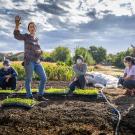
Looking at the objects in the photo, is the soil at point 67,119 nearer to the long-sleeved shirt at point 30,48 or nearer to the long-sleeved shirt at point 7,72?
the long-sleeved shirt at point 30,48

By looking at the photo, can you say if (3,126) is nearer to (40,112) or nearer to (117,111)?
(40,112)

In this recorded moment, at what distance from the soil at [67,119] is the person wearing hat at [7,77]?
130 inches

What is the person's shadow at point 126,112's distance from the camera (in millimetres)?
6438

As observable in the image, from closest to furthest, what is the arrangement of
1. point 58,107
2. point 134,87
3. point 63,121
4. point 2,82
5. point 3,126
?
point 3,126
point 63,121
point 58,107
point 134,87
point 2,82

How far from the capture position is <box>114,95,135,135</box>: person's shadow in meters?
6.44

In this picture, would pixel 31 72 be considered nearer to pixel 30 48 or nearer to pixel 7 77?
pixel 30 48

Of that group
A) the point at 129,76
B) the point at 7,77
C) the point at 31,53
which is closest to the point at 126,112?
the point at 31,53

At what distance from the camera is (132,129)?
6.50 meters

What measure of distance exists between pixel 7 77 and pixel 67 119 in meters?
5.11

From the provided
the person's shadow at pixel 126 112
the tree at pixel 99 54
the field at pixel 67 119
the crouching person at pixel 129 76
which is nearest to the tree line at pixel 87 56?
the tree at pixel 99 54

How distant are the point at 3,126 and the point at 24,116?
775mm

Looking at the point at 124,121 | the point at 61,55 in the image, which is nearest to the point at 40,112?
the point at 124,121

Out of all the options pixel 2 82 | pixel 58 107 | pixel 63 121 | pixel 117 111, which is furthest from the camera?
pixel 2 82

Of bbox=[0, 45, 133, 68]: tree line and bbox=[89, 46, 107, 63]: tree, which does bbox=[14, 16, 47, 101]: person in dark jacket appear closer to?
bbox=[0, 45, 133, 68]: tree line
